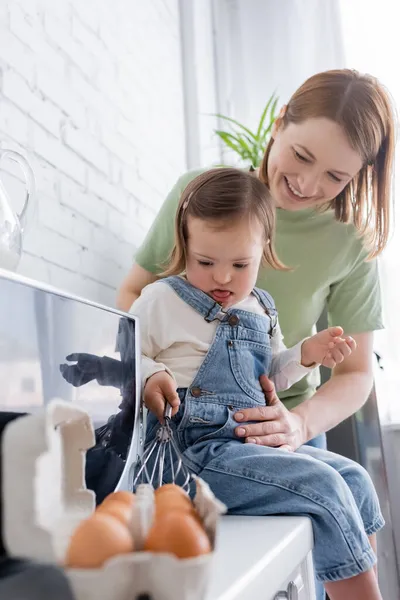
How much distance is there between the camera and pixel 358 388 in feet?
4.18

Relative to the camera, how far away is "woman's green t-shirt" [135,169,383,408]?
1.30 m

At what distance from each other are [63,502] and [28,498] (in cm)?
Result: 7

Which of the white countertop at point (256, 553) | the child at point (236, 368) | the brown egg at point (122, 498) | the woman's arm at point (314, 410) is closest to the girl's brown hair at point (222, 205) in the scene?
the child at point (236, 368)

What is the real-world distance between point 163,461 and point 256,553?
0.74 feet

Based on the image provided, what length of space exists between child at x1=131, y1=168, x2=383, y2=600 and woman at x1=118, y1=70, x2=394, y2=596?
18 centimetres

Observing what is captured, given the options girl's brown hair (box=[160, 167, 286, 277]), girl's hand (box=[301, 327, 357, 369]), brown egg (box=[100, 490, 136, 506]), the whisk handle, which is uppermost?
girl's brown hair (box=[160, 167, 286, 277])

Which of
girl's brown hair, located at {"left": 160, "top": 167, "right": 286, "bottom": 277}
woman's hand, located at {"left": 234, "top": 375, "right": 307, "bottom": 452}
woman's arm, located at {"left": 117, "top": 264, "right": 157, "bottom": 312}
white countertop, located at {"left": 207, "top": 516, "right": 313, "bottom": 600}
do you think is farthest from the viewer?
woman's arm, located at {"left": 117, "top": 264, "right": 157, "bottom": 312}

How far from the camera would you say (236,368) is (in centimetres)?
92

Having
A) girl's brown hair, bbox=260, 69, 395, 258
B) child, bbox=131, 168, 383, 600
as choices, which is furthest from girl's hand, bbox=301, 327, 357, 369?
girl's brown hair, bbox=260, 69, 395, 258

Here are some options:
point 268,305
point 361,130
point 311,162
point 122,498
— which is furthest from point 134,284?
point 122,498

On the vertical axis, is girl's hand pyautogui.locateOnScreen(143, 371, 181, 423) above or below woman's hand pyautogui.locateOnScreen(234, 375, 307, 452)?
above

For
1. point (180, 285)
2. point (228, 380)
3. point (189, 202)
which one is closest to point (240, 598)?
point (228, 380)

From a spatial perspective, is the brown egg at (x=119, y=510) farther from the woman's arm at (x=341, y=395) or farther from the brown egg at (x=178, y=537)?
the woman's arm at (x=341, y=395)

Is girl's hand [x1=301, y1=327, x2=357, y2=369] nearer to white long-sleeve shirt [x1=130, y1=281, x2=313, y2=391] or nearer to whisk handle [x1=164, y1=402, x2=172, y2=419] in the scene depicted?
white long-sleeve shirt [x1=130, y1=281, x2=313, y2=391]
